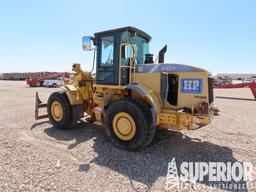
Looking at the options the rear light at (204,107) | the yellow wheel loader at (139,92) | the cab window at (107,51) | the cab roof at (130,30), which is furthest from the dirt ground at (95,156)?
the cab roof at (130,30)

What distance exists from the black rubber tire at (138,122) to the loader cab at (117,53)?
2.25 ft

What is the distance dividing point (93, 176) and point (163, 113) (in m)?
1.94

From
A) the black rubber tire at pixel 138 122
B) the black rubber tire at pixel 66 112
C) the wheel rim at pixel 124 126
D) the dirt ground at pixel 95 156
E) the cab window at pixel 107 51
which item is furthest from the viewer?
the black rubber tire at pixel 66 112

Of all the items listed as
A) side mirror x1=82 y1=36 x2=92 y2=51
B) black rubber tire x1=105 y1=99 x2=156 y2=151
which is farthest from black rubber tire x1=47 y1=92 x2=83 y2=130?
black rubber tire x1=105 y1=99 x2=156 y2=151

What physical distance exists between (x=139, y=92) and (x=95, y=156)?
5.38 ft

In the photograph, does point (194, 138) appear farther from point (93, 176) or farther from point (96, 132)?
point (93, 176)

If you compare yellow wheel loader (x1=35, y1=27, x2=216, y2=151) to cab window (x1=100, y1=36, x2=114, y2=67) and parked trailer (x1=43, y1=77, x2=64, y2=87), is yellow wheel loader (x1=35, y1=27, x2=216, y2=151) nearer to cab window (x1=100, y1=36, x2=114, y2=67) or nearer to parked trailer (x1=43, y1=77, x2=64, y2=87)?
cab window (x1=100, y1=36, x2=114, y2=67)

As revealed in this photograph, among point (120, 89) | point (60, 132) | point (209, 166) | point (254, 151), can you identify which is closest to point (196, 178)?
point (209, 166)

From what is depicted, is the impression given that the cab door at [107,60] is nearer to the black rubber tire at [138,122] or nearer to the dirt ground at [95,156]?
the black rubber tire at [138,122]

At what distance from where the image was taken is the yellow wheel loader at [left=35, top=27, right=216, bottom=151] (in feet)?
13.9

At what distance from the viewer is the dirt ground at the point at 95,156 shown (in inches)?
128

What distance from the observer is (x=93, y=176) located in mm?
3453

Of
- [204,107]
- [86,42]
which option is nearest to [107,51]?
[86,42]

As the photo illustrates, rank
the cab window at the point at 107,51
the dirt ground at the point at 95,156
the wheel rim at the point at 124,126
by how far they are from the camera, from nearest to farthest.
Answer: the dirt ground at the point at 95,156
the wheel rim at the point at 124,126
the cab window at the point at 107,51
